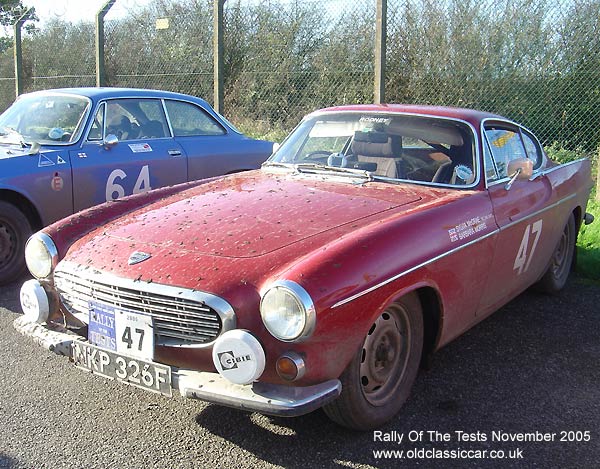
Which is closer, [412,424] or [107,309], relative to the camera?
[107,309]

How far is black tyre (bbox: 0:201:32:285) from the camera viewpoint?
5273 millimetres

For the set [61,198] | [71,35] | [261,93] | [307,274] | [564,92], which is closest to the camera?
[307,274]

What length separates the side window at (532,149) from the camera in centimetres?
490

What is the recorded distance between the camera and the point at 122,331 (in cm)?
293

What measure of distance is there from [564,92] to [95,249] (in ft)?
20.7

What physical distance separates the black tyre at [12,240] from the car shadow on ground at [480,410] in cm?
278

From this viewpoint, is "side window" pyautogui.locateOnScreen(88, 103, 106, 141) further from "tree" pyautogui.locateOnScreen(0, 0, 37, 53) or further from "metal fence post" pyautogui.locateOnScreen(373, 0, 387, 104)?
"tree" pyautogui.locateOnScreen(0, 0, 37, 53)

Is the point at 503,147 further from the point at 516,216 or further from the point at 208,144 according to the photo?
the point at 208,144

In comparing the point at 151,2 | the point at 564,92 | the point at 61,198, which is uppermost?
the point at 151,2

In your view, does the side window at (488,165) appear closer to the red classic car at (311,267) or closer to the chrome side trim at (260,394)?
the red classic car at (311,267)

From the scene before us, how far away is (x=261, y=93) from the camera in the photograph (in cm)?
1032

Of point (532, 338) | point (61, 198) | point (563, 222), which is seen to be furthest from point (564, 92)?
point (61, 198)

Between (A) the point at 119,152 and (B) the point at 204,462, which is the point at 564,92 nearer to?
(A) the point at 119,152

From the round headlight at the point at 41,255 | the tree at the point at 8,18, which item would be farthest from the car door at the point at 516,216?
the tree at the point at 8,18
